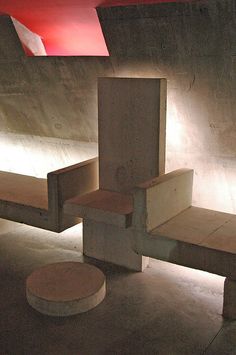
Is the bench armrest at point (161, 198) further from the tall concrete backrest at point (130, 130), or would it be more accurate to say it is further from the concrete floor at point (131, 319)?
the concrete floor at point (131, 319)

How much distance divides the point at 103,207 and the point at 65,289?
958 mm

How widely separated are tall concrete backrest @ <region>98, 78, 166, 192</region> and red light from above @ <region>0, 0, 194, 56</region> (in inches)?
22.8

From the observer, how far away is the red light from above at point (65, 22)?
15.7 ft


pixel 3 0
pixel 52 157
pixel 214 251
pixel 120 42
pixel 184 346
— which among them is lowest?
pixel 184 346

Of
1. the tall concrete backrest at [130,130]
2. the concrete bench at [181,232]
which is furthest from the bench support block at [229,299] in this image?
the tall concrete backrest at [130,130]

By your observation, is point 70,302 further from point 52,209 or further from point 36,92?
point 36,92

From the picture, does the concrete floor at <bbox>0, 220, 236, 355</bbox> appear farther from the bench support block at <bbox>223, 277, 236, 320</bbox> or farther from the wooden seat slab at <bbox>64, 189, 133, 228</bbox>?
the wooden seat slab at <bbox>64, 189, 133, 228</bbox>

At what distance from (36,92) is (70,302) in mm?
3082

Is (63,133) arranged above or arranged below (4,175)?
above

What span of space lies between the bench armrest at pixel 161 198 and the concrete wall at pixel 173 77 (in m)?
0.36

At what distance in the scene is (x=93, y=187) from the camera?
595cm

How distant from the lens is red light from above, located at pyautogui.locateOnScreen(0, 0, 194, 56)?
4.77 meters

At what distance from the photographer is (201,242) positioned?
4215 millimetres

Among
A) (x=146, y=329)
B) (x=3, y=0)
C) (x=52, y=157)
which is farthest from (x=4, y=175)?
(x=146, y=329)
